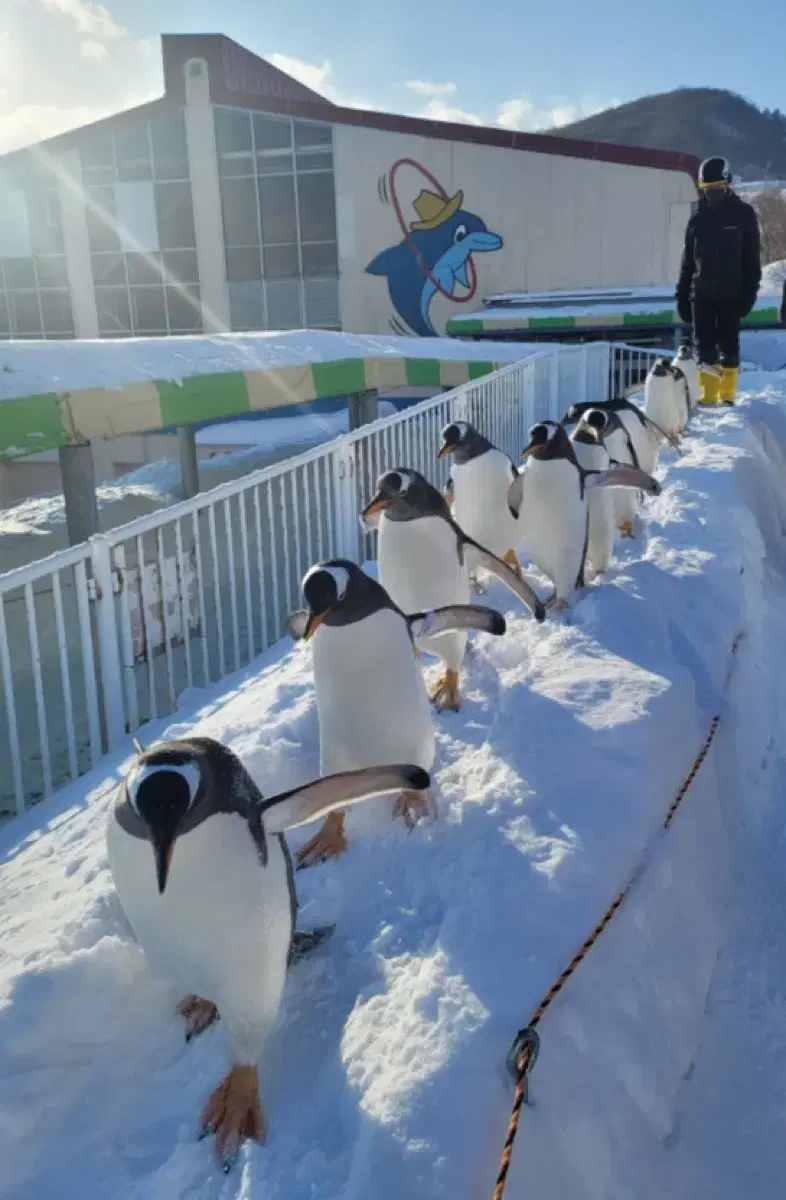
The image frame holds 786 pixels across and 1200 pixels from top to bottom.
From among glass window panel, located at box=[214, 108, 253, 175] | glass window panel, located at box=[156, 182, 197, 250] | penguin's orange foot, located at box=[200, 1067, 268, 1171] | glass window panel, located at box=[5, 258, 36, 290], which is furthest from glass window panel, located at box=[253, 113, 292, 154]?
penguin's orange foot, located at box=[200, 1067, 268, 1171]

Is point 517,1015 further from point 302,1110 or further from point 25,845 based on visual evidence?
point 25,845

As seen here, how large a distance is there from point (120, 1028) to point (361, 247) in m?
19.0

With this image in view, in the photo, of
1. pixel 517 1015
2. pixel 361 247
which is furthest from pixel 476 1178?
pixel 361 247

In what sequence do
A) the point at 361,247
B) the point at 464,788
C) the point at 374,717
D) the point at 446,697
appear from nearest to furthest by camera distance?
the point at 374,717 < the point at 464,788 < the point at 446,697 < the point at 361,247

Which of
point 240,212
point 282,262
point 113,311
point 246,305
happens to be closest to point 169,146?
point 240,212

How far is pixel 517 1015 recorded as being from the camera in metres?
1.85

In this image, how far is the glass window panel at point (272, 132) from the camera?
61.3ft

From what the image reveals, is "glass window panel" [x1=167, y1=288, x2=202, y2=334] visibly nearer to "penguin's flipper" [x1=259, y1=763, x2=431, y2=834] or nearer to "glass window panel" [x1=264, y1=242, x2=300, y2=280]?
"glass window panel" [x1=264, y1=242, x2=300, y2=280]

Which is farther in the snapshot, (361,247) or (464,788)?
(361,247)

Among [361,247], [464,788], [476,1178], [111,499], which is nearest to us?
[476,1178]

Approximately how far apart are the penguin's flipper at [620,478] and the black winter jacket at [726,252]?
4.68 metres

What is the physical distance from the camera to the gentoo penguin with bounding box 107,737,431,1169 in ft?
5.65

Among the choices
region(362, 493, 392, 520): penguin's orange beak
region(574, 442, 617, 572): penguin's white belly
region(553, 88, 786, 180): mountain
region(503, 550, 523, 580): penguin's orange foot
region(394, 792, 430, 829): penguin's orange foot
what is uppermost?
region(553, 88, 786, 180): mountain

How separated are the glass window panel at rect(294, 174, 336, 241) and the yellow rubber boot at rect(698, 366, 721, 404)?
38.1 feet
